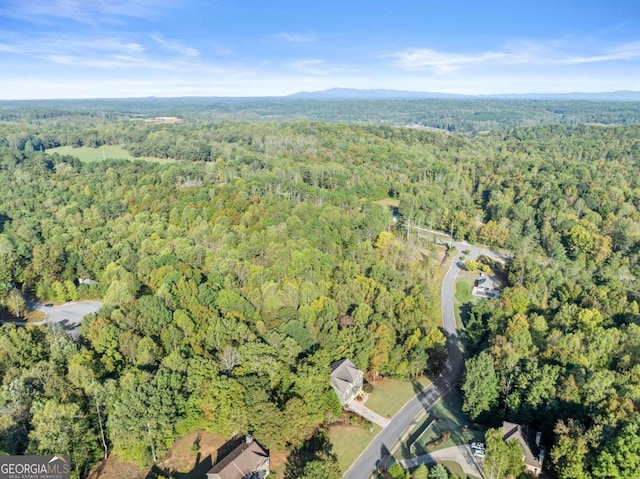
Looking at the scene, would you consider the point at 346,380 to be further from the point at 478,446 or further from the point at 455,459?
the point at 478,446

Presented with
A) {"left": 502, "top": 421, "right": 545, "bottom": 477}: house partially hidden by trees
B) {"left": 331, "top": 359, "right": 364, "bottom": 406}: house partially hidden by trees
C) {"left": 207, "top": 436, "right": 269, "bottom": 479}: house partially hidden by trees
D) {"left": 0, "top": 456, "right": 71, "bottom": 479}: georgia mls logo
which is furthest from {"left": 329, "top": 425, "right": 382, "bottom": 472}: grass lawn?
{"left": 0, "top": 456, "right": 71, "bottom": 479}: georgia mls logo

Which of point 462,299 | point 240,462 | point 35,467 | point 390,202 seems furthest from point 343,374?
point 390,202

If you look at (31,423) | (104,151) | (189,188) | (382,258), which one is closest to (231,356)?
(31,423)

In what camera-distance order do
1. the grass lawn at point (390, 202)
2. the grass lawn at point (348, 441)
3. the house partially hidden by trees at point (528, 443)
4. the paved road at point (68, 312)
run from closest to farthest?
the house partially hidden by trees at point (528, 443) → the grass lawn at point (348, 441) → the paved road at point (68, 312) → the grass lawn at point (390, 202)

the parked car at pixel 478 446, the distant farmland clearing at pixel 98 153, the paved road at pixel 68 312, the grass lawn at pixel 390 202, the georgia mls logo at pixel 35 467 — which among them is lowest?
the parked car at pixel 478 446

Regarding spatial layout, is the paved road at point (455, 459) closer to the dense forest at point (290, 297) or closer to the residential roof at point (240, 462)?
the dense forest at point (290, 297)

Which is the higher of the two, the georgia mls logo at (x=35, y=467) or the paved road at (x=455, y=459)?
the georgia mls logo at (x=35, y=467)

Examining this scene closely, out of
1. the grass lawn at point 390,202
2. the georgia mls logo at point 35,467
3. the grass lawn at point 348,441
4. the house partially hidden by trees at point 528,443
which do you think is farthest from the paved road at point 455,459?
the grass lawn at point 390,202

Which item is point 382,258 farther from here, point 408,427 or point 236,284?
point 408,427
